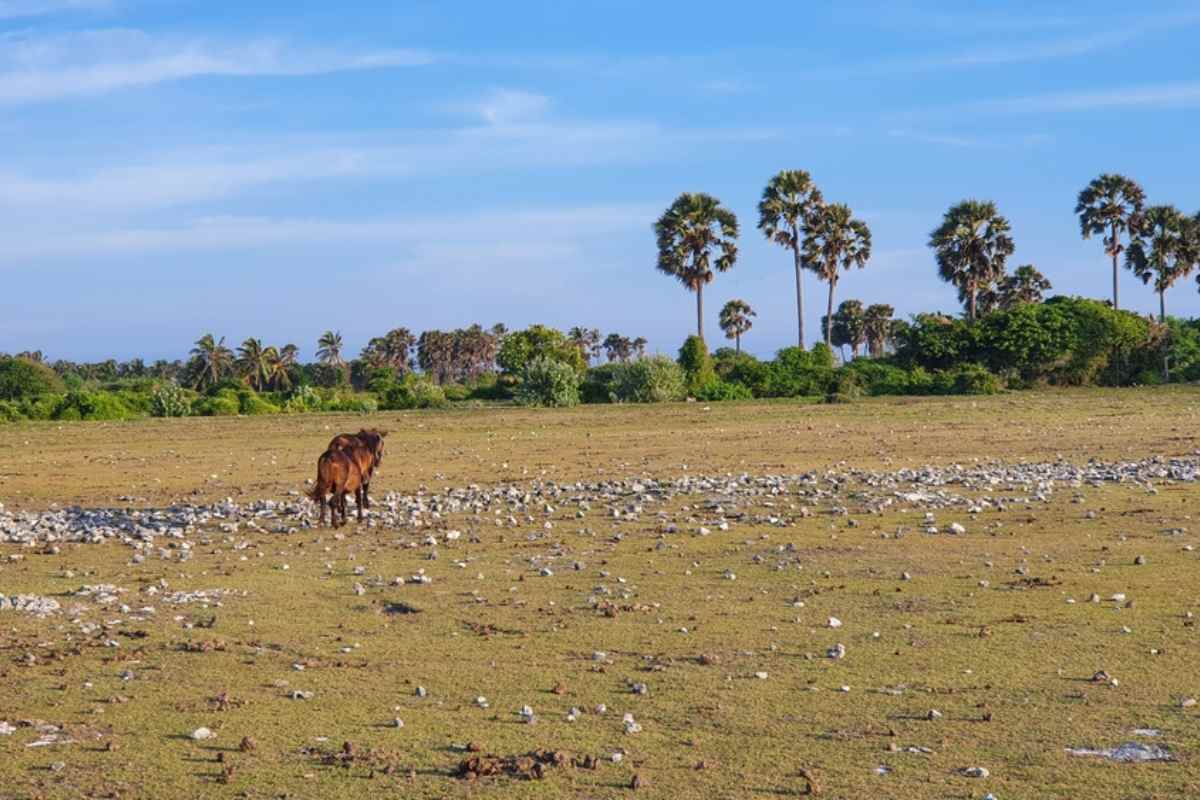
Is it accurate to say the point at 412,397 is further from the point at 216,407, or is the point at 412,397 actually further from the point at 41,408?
the point at 41,408

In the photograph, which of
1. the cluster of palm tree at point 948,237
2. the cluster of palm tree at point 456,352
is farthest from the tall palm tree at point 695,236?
the cluster of palm tree at point 456,352

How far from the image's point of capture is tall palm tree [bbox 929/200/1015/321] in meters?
89.4

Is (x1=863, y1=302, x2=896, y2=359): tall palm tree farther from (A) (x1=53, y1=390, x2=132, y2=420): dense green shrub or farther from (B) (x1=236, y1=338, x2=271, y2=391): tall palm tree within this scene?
(A) (x1=53, y1=390, x2=132, y2=420): dense green shrub

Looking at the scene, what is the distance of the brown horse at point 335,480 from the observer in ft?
68.7

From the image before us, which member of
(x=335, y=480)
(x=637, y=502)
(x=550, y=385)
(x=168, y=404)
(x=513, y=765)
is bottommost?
(x=513, y=765)

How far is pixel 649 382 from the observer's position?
218 feet

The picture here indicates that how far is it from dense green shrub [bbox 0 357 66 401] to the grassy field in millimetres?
69867

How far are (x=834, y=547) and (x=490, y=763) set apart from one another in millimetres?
10205

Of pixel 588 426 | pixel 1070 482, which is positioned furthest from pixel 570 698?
pixel 588 426

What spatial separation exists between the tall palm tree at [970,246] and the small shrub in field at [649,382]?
3026 cm

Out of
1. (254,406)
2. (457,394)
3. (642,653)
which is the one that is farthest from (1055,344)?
(642,653)

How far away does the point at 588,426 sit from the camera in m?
48.0

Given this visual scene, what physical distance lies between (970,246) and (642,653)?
8226 cm

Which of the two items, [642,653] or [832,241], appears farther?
[832,241]
